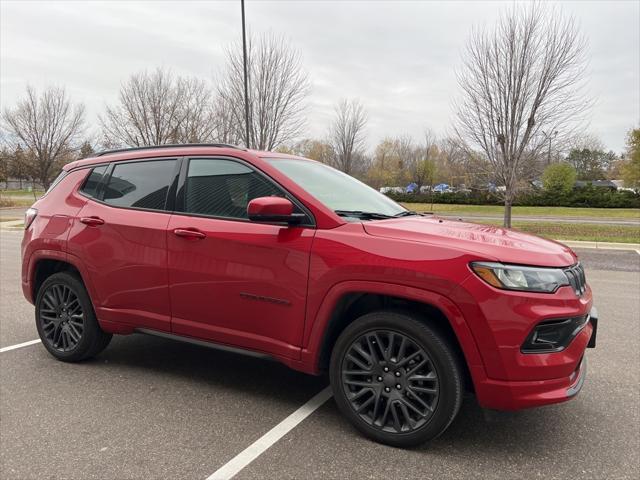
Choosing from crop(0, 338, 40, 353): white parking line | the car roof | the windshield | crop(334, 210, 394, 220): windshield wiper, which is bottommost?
crop(0, 338, 40, 353): white parking line

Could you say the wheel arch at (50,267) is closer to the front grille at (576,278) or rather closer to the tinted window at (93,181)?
the tinted window at (93,181)

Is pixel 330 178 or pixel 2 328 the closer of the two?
pixel 330 178

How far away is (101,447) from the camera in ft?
9.13

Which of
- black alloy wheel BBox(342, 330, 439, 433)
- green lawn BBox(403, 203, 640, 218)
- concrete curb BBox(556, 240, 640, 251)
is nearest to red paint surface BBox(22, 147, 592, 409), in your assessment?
black alloy wheel BBox(342, 330, 439, 433)

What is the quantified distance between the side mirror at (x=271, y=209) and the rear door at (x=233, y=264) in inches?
5.4

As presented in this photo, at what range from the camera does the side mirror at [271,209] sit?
288 cm

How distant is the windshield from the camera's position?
3297 mm

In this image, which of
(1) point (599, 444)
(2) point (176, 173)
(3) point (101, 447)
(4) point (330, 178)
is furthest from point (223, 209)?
(1) point (599, 444)

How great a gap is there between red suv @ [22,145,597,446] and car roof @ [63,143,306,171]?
0.05 ft

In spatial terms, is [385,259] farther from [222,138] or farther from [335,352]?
[222,138]

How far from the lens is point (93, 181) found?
414 cm

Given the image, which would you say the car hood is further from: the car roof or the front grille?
the car roof

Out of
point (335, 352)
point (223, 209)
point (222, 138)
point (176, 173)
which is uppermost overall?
point (222, 138)

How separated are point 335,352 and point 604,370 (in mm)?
2631
